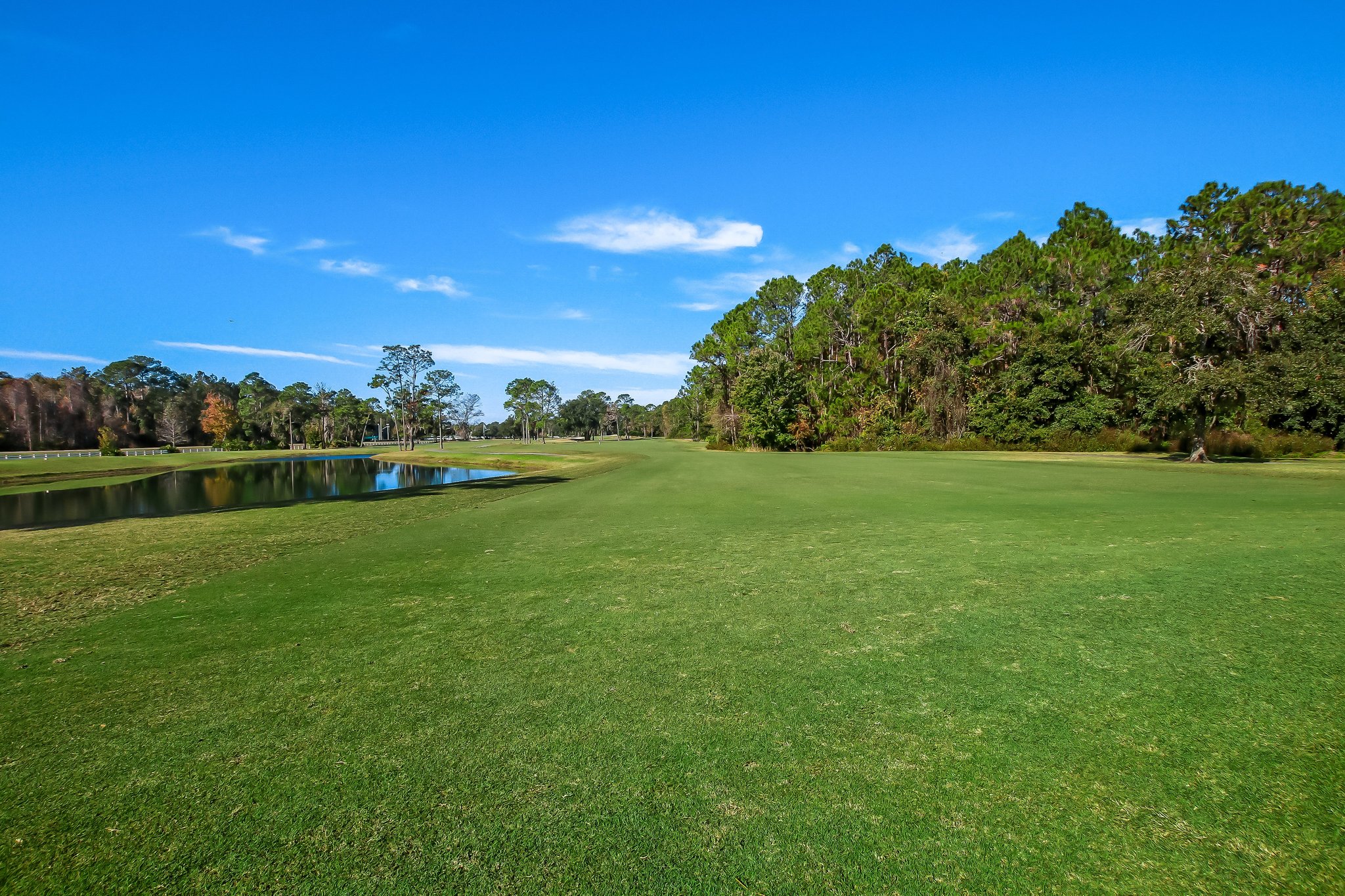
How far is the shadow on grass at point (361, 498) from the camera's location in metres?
14.4

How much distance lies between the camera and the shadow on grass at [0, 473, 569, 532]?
14.4 m

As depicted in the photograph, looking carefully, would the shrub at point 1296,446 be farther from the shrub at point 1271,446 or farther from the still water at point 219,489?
the still water at point 219,489

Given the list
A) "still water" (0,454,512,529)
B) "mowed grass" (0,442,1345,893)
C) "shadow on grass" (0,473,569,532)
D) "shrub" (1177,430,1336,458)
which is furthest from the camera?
"shrub" (1177,430,1336,458)

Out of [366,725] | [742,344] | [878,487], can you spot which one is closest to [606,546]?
[366,725]

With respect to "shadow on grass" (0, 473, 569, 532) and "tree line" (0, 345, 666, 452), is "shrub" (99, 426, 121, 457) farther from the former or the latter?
"shadow on grass" (0, 473, 569, 532)

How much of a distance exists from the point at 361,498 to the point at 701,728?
18314 mm

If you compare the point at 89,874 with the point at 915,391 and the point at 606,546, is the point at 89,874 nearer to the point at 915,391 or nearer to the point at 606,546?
the point at 606,546

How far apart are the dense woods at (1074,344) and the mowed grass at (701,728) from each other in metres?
22.6

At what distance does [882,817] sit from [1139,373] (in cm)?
3754

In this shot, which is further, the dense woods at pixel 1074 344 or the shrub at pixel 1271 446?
the shrub at pixel 1271 446

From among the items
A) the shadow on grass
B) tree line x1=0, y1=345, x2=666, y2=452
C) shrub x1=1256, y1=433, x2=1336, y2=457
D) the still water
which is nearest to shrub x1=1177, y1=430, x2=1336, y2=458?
shrub x1=1256, y1=433, x2=1336, y2=457

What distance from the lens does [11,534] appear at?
11.9 metres

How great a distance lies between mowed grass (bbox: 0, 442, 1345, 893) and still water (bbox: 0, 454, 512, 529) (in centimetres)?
1455

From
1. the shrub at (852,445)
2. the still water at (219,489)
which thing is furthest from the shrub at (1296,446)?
the still water at (219,489)
